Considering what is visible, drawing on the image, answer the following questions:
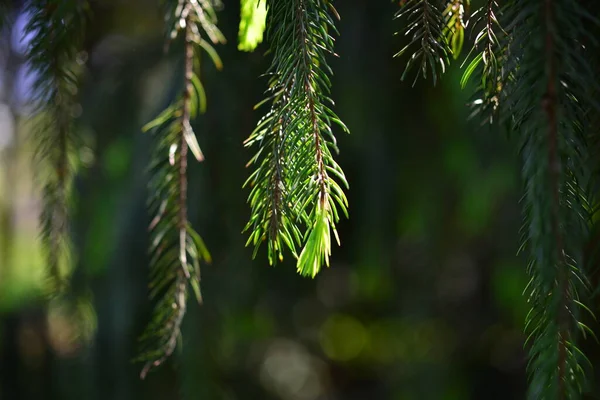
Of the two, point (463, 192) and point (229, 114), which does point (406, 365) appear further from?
point (229, 114)

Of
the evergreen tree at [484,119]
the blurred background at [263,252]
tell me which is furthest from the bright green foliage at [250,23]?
the blurred background at [263,252]

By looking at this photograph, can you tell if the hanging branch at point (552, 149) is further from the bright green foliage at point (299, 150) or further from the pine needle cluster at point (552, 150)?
the bright green foliage at point (299, 150)

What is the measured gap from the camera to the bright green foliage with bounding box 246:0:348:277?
386 millimetres

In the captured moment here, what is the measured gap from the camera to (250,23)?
52 cm

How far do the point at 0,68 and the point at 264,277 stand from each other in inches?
32.9

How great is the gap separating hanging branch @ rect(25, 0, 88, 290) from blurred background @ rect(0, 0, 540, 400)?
→ 0.94 ft

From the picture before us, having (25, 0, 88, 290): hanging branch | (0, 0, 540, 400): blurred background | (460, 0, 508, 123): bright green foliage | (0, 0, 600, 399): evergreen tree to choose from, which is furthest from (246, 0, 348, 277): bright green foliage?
(0, 0, 540, 400): blurred background

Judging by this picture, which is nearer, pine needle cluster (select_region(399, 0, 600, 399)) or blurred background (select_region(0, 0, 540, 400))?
pine needle cluster (select_region(399, 0, 600, 399))

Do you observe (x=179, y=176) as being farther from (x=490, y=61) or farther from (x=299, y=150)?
(x=490, y=61)

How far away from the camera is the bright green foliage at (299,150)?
39 centimetres

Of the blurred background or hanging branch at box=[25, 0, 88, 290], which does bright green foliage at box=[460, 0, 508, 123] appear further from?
the blurred background

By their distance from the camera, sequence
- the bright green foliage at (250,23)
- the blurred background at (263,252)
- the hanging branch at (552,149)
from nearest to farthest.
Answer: the hanging branch at (552,149), the bright green foliage at (250,23), the blurred background at (263,252)

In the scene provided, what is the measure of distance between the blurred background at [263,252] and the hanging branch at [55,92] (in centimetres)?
29

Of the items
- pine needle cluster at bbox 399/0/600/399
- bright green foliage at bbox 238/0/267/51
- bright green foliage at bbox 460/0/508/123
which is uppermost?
bright green foliage at bbox 238/0/267/51
